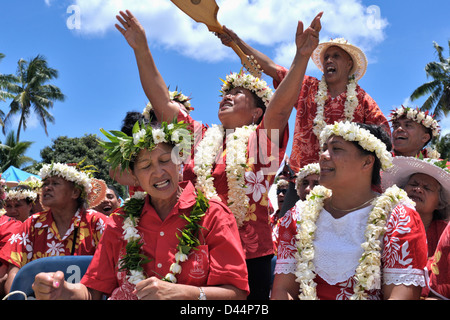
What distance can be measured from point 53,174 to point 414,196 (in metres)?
4.05

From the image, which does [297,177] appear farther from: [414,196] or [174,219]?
[174,219]

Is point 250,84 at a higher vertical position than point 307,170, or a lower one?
higher

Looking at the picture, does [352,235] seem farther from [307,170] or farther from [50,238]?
[50,238]

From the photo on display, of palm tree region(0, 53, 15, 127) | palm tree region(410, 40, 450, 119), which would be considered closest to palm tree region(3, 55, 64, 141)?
palm tree region(0, 53, 15, 127)

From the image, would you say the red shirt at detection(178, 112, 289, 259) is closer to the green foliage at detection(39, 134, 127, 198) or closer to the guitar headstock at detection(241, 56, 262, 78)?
the guitar headstock at detection(241, 56, 262, 78)

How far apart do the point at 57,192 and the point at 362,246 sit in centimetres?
385

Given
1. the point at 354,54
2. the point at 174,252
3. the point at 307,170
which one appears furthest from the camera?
the point at 307,170

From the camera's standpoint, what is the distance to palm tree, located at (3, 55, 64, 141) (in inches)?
1473

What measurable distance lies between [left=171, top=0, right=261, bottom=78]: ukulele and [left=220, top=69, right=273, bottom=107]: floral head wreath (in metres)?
0.21

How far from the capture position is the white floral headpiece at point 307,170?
17.9 feet

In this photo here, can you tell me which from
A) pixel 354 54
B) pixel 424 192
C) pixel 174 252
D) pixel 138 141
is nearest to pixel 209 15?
pixel 354 54

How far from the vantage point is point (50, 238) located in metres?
5.15
